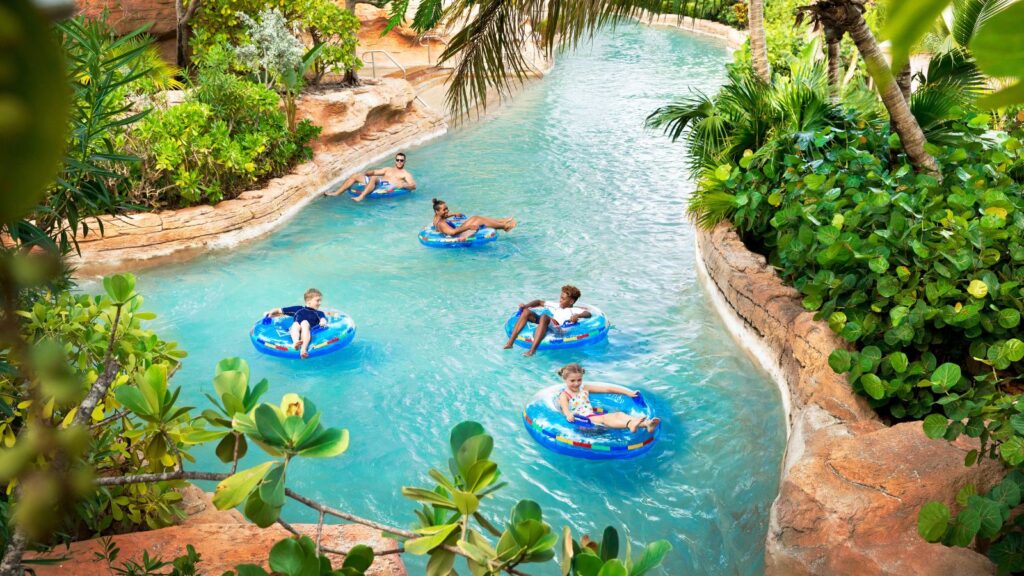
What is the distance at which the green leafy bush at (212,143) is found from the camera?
37.6ft

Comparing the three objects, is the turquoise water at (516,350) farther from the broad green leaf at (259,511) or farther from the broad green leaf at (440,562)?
the broad green leaf at (259,511)

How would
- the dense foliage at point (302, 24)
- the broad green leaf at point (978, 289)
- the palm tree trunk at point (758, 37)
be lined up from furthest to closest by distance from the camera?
the dense foliage at point (302, 24), the palm tree trunk at point (758, 37), the broad green leaf at point (978, 289)

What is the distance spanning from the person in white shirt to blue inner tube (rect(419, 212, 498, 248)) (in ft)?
9.01

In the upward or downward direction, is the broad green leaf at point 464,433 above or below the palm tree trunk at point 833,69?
above

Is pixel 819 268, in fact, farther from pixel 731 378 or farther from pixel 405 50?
pixel 405 50

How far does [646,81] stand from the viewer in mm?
24391

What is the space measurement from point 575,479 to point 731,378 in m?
2.28

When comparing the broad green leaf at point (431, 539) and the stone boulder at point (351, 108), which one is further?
the stone boulder at point (351, 108)

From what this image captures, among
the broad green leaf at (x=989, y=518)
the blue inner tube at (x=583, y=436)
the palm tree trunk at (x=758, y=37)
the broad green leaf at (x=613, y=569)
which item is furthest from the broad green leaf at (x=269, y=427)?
the palm tree trunk at (x=758, y=37)

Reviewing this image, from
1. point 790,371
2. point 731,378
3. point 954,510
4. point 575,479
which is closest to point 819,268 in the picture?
point 790,371

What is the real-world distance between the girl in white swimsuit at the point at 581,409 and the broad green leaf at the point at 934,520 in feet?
10.7

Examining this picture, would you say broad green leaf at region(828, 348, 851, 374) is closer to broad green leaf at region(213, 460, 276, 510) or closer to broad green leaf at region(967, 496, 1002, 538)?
broad green leaf at region(967, 496, 1002, 538)

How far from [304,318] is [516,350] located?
2248 millimetres

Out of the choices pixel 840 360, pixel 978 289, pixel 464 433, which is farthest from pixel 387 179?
pixel 464 433
